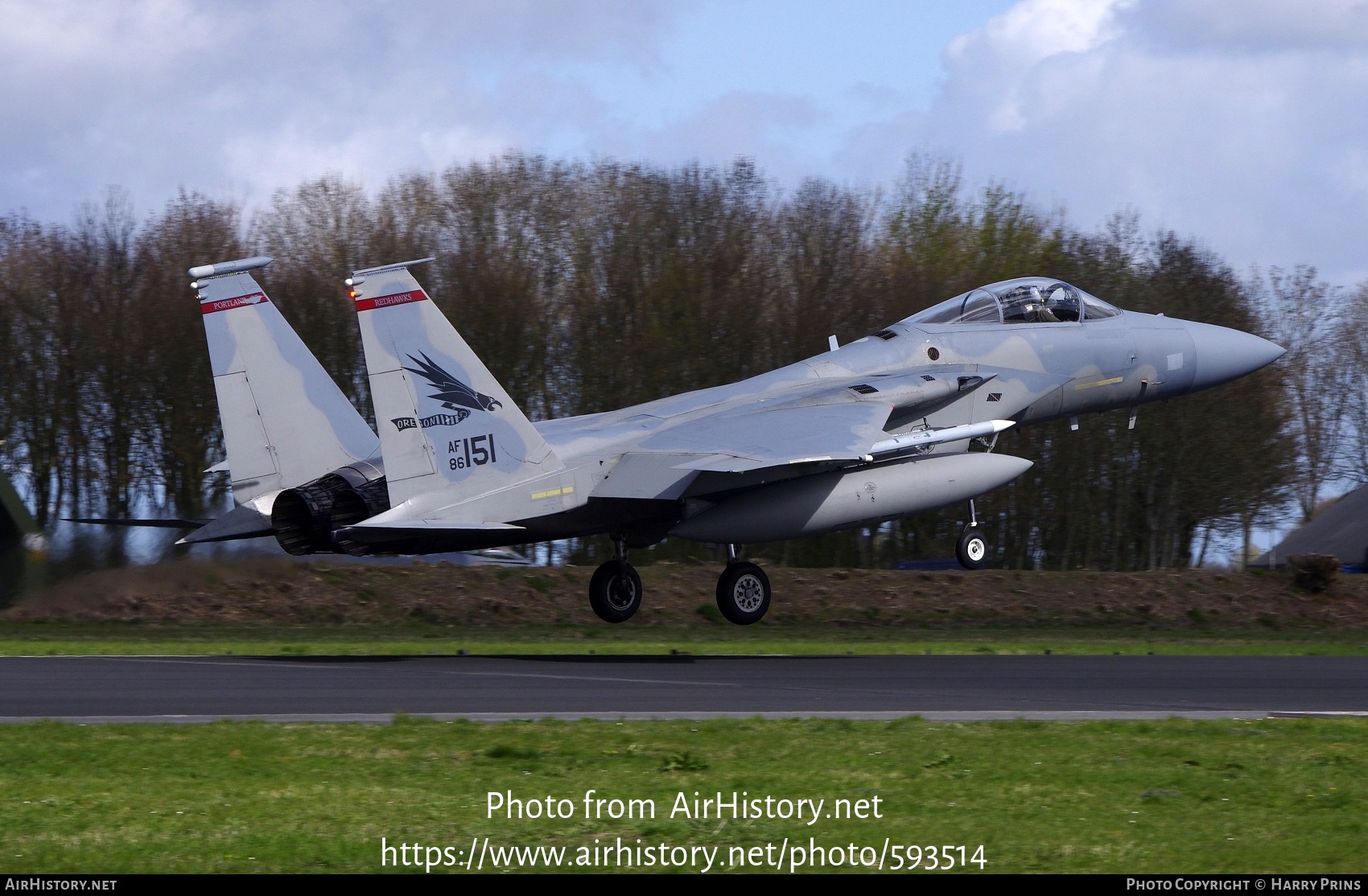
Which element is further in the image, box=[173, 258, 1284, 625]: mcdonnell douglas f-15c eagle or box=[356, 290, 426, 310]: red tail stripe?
box=[173, 258, 1284, 625]: mcdonnell douglas f-15c eagle

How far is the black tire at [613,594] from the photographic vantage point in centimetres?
2072

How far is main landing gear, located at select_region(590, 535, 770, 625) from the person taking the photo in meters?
20.5

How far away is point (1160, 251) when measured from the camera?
1683 inches

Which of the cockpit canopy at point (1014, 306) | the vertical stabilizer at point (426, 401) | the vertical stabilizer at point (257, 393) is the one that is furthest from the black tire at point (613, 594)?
the cockpit canopy at point (1014, 306)

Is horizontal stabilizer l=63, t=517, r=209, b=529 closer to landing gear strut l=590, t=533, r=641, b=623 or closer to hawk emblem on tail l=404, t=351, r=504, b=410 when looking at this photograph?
hawk emblem on tail l=404, t=351, r=504, b=410

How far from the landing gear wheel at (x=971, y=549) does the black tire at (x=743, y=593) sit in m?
2.72

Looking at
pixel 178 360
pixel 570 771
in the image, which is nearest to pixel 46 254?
pixel 178 360

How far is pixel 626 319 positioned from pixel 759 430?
60.2 feet

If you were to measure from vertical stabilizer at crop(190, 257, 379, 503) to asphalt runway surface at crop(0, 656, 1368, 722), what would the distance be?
8.17 feet

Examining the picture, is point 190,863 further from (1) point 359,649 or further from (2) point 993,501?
(2) point 993,501

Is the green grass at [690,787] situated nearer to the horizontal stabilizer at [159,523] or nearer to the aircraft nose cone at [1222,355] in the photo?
the horizontal stabilizer at [159,523]

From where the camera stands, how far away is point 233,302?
18812 millimetres

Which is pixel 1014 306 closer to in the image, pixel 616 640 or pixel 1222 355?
pixel 1222 355

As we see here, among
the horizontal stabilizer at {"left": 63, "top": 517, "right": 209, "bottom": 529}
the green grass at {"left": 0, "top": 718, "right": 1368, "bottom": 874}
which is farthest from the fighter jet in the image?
the green grass at {"left": 0, "top": 718, "right": 1368, "bottom": 874}
